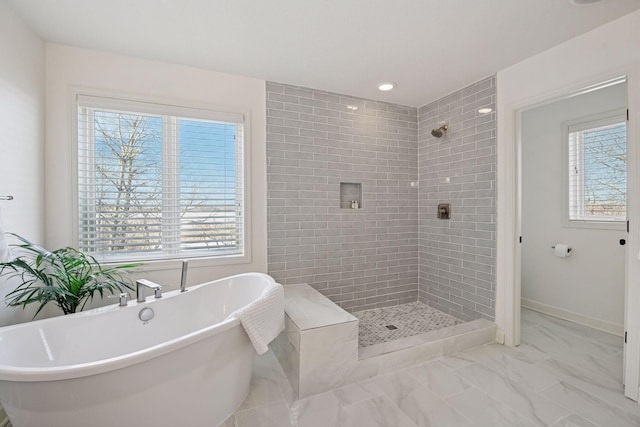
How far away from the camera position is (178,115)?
2654 mm

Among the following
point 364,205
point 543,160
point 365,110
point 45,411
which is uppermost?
point 365,110

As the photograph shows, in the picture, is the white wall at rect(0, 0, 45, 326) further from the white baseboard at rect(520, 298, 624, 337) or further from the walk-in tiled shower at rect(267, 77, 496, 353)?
the white baseboard at rect(520, 298, 624, 337)

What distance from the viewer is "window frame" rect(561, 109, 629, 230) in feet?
9.64

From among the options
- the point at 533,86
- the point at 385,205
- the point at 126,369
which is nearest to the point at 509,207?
the point at 533,86

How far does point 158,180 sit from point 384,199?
2388 millimetres

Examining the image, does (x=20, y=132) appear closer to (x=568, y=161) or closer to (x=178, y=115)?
(x=178, y=115)

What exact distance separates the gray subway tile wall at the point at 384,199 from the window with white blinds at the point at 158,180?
1.39 feet

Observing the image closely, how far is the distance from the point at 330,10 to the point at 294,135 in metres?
1.32

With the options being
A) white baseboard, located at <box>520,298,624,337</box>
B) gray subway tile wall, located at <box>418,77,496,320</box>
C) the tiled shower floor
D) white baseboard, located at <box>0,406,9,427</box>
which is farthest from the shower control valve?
white baseboard, located at <box>0,406,9,427</box>

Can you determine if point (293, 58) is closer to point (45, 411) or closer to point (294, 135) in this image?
point (294, 135)

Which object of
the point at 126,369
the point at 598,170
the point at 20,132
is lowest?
the point at 126,369

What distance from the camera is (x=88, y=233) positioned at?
2.42m

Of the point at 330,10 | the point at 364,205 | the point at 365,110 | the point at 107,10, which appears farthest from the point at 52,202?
the point at 365,110

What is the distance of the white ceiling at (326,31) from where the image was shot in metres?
1.85
